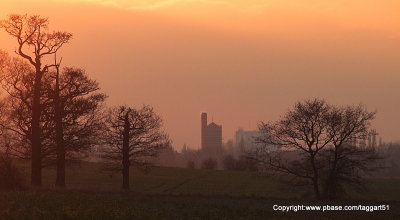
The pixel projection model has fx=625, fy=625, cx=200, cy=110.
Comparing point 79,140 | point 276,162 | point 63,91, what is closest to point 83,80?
point 63,91

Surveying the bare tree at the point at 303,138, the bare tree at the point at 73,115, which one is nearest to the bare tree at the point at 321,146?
the bare tree at the point at 303,138

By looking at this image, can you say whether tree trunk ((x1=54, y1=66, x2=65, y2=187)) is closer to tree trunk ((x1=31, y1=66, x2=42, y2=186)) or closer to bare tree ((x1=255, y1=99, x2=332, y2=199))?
tree trunk ((x1=31, y1=66, x2=42, y2=186))

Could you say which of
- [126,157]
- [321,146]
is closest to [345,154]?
[321,146]

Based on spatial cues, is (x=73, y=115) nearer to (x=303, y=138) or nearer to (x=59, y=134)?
(x=59, y=134)

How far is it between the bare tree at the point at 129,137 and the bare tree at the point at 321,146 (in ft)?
36.6

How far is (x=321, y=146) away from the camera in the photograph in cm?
5772

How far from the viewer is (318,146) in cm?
5800

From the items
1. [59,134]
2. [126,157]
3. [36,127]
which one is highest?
[36,127]

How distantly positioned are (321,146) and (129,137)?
18.6m

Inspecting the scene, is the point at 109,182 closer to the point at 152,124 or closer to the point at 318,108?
the point at 152,124

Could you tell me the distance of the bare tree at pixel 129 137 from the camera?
61.1 m

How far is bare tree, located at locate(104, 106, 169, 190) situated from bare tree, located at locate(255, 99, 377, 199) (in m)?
11.1

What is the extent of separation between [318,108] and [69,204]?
1303 inches

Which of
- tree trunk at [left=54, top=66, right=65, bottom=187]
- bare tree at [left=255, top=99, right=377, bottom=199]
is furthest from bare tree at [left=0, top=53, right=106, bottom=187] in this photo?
bare tree at [left=255, top=99, right=377, bottom=199]
